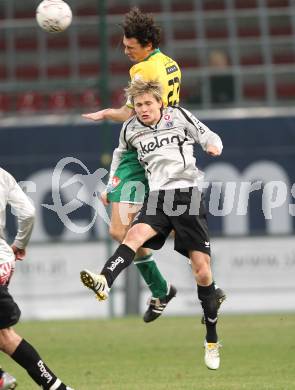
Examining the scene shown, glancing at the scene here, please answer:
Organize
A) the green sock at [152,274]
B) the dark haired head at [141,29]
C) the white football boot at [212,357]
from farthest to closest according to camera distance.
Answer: the green sock at [152,274] < the dark haired head at [141,29] < the white football boot at [212,357]

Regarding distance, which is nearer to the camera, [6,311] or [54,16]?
[6,311]

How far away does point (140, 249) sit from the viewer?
9.97 meters

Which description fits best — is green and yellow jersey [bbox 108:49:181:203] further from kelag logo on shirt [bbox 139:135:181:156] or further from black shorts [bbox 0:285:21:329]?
black shorts [bbox 0:285:21:329]

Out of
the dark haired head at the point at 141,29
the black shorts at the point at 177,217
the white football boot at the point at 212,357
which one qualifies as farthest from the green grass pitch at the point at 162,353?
the dark haired head at the point at 141,29

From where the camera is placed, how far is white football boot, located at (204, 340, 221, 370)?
9.22 metres

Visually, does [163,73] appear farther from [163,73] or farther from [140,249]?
[140,249]

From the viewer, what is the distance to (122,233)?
32.7ft

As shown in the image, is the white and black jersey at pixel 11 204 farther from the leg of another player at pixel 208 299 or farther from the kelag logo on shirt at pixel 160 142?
the leg of another player at pixel 208 299

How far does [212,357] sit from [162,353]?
9.47ft

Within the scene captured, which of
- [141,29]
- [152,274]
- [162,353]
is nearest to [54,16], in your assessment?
[141,29]

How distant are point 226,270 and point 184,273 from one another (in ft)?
2.16

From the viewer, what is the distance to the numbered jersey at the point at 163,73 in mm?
9498

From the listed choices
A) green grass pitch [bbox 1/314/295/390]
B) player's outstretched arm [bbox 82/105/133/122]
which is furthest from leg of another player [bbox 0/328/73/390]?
player's outstretched arm [bbox 82/105/133/122]

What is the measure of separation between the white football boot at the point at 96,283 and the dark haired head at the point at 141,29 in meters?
2.49
